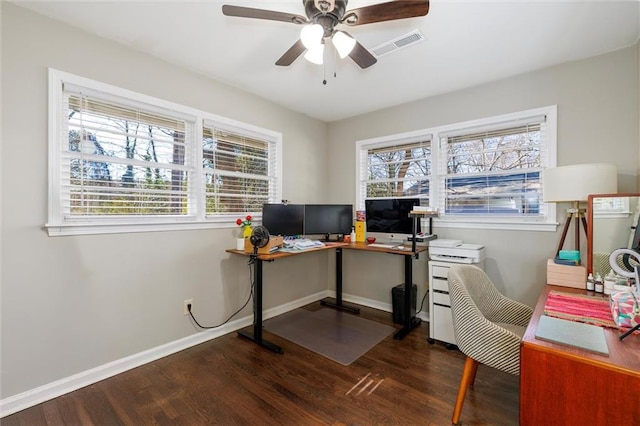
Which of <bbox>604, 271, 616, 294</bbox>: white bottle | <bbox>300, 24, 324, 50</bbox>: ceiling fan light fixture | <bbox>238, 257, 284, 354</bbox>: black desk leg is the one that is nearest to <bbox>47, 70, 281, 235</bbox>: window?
<bbox>238, 257, 284, 354</bbox>: black desk leg

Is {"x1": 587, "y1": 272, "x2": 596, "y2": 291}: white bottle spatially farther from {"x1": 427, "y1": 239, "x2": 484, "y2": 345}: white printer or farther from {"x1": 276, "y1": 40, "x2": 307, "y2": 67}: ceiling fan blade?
{"x1": 276, "y1": 40, "x2": 307, "y2": 67}: ceiling fan blade

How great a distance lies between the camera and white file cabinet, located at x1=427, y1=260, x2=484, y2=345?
274cm

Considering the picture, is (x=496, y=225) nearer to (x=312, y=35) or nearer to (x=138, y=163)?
(x=312, y=35)

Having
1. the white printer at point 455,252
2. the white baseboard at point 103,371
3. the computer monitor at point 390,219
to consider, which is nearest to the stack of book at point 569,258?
the white printer at point 455,252

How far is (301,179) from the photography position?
392cm

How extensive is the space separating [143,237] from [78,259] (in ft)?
1.47

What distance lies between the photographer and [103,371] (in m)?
2.21

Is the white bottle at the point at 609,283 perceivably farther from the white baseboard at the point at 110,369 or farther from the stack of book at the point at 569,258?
the white baseboard at the point at 110,369

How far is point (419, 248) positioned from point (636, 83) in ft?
7.12

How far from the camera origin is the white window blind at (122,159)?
2.15m

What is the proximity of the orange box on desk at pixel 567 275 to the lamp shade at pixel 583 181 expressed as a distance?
499 mm

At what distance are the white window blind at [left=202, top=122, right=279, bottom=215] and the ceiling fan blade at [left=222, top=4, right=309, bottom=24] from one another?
1.45 meters

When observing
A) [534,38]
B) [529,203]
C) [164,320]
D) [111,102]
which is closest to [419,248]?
[529,203]

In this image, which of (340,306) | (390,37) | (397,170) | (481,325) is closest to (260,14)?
(390,37)
